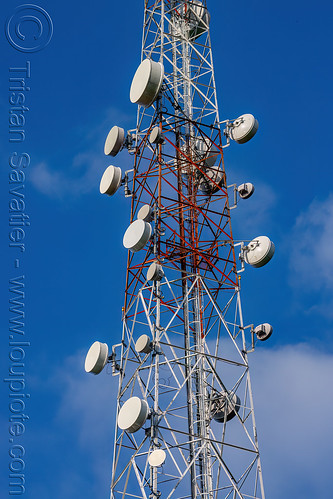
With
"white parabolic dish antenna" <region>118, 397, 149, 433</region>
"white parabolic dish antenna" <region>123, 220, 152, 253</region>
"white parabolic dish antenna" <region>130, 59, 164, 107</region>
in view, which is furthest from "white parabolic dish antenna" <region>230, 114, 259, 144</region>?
"white parabolic dish antenna" <region>118, 397, 149, 433</region>

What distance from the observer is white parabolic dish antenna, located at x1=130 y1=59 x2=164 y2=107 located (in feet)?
112

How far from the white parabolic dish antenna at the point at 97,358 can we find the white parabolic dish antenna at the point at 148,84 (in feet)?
31.0

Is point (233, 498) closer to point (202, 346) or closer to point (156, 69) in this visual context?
point (202, 346)

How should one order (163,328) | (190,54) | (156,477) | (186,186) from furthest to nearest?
1. (190,54)
2. (186,186)
3. (163,328)
4. (156,477)

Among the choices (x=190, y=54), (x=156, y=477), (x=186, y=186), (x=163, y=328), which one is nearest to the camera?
(x=156, y=477)

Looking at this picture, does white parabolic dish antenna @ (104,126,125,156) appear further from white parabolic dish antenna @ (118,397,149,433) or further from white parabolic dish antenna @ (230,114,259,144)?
white parabolic dish antenna @ (118,397,149,433)

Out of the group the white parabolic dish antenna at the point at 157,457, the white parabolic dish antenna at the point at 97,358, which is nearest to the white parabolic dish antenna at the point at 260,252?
the white parabolic dish antenna at the point at 97,358

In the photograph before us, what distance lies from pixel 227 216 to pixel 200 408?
829cm

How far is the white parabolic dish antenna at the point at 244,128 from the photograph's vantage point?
36188 mm

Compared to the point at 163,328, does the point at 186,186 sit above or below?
above

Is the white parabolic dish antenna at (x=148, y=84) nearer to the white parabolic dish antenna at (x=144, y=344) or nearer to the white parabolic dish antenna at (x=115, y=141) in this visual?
the white parabolic dish antenna at (x=115, y=141)

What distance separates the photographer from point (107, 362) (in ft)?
109

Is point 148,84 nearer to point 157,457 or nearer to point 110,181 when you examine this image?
point 110,181

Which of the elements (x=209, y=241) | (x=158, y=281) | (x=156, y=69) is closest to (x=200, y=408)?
→ (x=158, y=281)
